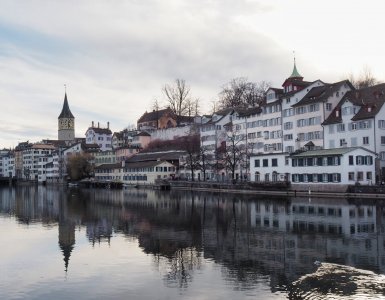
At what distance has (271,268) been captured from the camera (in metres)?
25.1

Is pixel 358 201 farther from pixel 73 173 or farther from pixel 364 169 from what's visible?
pixel 73 173

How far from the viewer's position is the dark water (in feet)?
70.8

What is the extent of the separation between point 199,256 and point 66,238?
13.7 metres

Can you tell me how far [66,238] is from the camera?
38.1 meters

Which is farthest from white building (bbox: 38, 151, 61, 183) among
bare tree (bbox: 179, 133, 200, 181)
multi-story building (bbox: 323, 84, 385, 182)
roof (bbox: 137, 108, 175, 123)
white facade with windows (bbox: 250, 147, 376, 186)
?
multi-story building (bbox: 323, 84, 385, 182)

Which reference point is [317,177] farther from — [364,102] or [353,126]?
[364,102]

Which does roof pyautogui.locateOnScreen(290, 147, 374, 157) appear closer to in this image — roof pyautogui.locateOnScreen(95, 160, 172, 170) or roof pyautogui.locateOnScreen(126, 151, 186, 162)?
roof pyautogui.locateOnScreen(126, 151, 186, 162)

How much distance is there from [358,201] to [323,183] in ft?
41.0

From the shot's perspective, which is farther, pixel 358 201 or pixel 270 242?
pixel 358 201

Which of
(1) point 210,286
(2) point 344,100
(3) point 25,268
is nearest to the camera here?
(1) point 210,286

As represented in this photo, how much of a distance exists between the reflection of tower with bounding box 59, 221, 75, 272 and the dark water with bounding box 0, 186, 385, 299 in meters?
0.07

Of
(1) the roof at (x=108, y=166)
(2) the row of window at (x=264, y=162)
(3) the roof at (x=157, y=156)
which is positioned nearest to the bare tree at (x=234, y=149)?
(2) the row of window at (x=264, y=162)

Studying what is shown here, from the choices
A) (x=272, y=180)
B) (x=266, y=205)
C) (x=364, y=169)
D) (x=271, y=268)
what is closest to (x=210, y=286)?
(x=271, y=268)

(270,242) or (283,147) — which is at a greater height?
(283,147)
